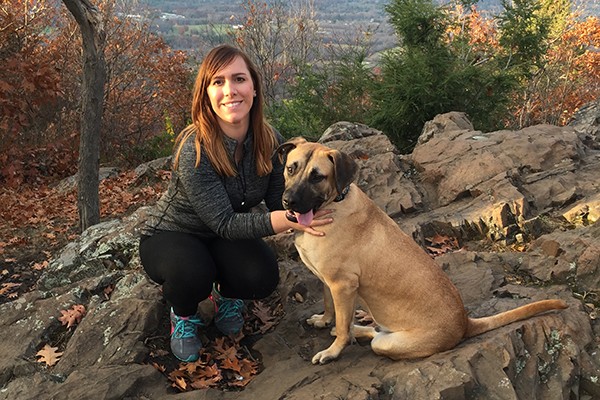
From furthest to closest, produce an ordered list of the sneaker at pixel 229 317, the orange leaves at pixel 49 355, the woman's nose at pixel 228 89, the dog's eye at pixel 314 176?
the sneaker at pixel 229 317
the orange leaves at pixel 49 355
the woman's nose at pixel 228 89
the dog's eye at pixel 314 176

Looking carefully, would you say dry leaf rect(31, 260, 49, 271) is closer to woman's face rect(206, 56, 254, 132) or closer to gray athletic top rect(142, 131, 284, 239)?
gray athletic top rect(142, 131, 284, 239)

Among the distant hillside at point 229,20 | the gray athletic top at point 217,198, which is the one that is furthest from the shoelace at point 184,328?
the distant hillside at point 229,20

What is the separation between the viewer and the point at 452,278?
13.7ft

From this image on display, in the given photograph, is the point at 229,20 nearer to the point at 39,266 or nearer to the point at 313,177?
the point at 39,266

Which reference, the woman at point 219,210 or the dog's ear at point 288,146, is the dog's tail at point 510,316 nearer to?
the woman at point 219,210

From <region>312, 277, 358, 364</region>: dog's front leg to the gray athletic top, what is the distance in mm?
632

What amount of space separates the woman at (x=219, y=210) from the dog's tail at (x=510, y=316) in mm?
1172

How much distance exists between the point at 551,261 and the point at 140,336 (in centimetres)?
340

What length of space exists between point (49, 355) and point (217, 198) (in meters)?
1.74

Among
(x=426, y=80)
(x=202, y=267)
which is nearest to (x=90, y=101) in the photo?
(x=202, y=267)

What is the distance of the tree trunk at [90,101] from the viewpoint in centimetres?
564

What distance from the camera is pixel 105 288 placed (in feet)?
14.4

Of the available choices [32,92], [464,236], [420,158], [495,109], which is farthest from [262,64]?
[464,236]

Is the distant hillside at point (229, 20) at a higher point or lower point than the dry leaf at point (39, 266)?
higher
